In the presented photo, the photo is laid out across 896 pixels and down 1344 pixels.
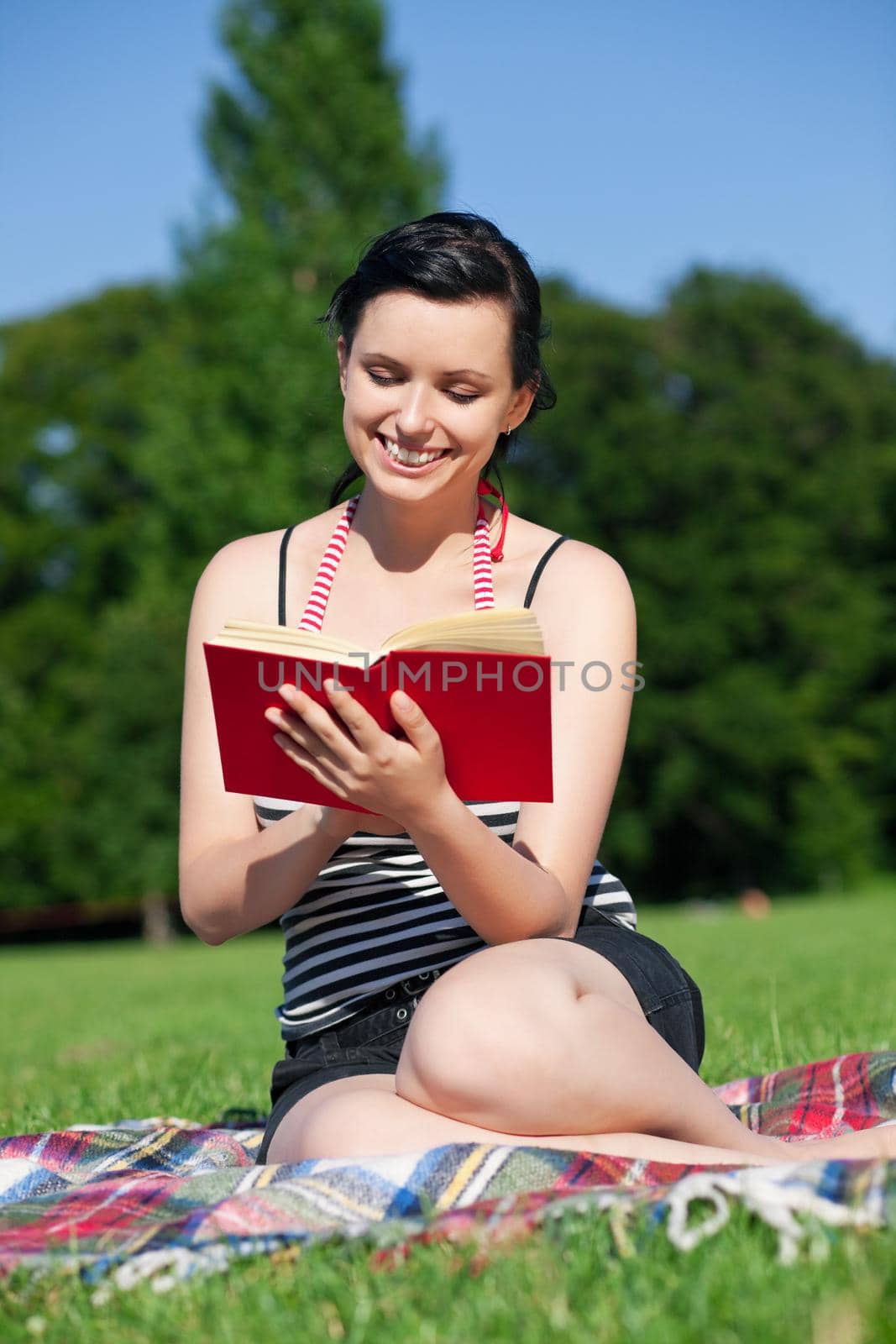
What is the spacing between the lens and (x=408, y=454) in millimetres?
2900

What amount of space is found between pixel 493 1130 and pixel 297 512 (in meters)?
23.4

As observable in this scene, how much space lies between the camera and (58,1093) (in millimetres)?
4582

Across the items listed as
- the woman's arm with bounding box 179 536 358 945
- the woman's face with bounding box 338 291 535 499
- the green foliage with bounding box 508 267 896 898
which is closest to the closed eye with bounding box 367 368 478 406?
the woman's face with bounding box 338 291 535 499

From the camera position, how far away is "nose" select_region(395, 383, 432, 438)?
110 inches

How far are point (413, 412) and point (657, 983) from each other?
4.06 feet

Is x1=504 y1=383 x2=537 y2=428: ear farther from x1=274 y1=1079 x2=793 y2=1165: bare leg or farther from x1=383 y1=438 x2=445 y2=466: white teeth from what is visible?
x1=274 y1=1079 x2=793 y2=1165: bare leg

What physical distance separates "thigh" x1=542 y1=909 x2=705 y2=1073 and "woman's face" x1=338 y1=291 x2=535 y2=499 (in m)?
1.01

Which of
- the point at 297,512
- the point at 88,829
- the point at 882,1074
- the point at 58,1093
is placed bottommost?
the point at 88,829

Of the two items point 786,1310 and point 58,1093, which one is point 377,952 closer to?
point 786,1310

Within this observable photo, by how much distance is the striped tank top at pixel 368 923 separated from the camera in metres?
2.79

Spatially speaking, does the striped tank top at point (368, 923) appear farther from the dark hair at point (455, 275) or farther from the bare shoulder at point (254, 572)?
the dark hair at point (455, 275)

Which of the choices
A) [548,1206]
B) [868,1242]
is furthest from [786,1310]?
[548,1206]

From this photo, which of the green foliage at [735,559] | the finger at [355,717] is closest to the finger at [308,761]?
the finger at [355,717]

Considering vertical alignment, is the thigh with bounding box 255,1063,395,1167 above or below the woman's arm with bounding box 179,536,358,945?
below
